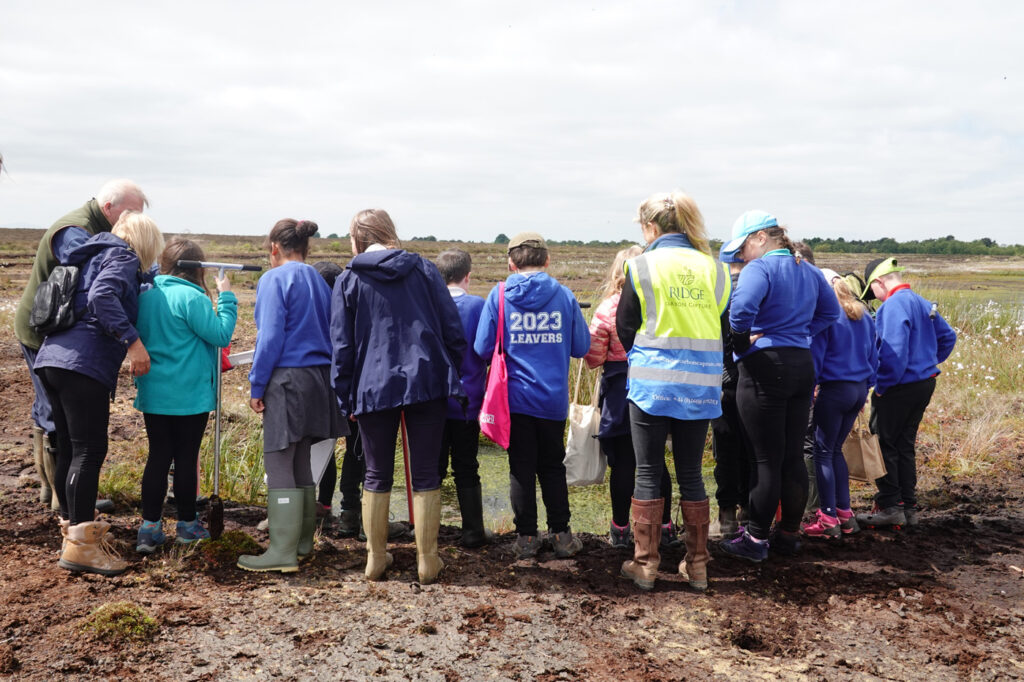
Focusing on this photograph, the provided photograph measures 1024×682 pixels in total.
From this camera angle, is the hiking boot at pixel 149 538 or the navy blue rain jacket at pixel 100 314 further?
the hiking boot at pixel 149 538

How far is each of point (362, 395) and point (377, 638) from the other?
103 cm

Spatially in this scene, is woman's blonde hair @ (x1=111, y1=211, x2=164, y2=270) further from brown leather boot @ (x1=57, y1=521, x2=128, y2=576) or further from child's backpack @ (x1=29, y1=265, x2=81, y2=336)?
brown leather boot @ (x1=57, y1=521, x2=128, y2=576)

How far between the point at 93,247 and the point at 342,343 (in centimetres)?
124

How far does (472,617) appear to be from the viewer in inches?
135

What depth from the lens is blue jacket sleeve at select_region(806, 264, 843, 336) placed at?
413cm

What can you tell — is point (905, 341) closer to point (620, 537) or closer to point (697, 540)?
point (697, 540)

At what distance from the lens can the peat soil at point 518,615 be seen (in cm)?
300

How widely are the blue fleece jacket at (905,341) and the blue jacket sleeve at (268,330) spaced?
3.42 m

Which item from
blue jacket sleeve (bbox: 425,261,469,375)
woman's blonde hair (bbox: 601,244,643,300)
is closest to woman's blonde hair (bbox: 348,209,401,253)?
blue jacket sleeve (bbox: 425,261,469,375)

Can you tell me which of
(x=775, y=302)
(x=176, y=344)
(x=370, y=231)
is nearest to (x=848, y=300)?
(x=775, y=302)

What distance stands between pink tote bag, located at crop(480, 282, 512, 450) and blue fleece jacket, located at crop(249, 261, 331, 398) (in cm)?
81

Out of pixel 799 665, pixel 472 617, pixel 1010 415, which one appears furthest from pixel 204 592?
pixel 1010 415

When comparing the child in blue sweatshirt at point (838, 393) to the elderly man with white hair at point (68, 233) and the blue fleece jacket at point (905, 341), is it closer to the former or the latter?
the blue fleece jacket at point (905, 341)

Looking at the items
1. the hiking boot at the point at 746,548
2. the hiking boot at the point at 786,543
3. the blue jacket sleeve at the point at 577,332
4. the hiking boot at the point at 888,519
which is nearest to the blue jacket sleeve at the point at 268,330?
the blue jacket sleeve at the point at 577,332
